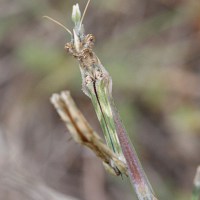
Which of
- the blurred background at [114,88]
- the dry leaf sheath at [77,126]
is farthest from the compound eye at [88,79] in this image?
the blurred background at [114,88]

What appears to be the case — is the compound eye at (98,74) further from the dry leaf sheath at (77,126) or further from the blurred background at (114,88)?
the blurred background at (114,88)

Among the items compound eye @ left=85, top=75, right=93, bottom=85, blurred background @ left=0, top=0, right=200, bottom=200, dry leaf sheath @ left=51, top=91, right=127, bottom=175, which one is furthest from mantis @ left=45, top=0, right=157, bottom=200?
blurred background @ left=0, top=0, right=200, bottom=200

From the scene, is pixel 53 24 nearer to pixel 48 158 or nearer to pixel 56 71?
pixel 56 71

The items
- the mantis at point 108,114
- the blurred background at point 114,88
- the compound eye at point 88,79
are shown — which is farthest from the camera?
the blurred background at point 114,88

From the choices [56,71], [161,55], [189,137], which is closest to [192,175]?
[189,137]

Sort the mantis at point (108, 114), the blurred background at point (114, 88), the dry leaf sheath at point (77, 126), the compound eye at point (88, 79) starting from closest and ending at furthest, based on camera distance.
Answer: the dry leaf sheath at point (77, 126) < the mantis at point (108, 114) < the compound eye at point (88, 79) < the blurred background at point (114, 88)

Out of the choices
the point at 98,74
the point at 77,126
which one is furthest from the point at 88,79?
the point at 77,126

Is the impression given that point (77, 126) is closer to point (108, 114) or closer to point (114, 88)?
point (108, 114)
